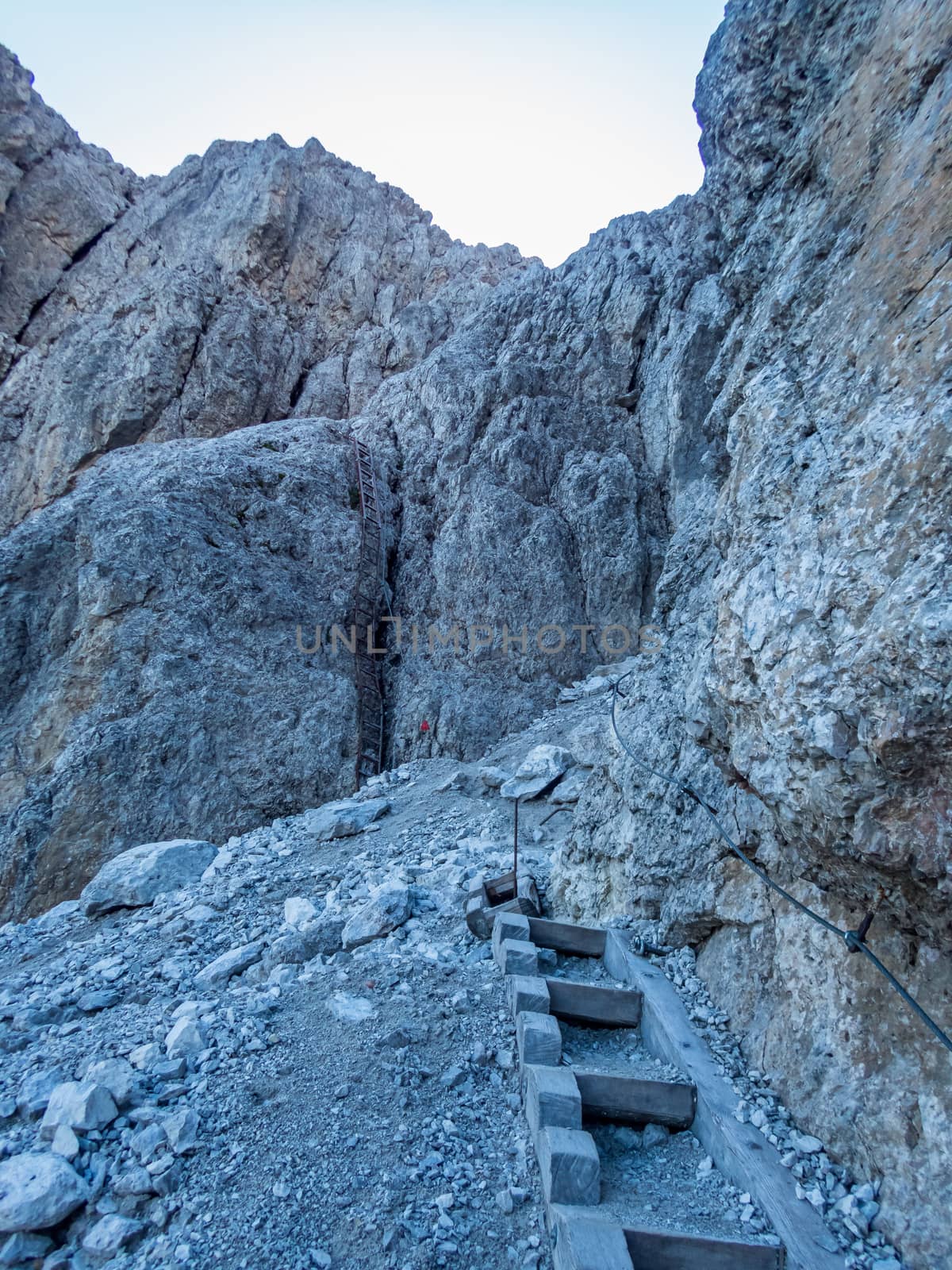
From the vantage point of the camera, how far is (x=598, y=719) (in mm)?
9977

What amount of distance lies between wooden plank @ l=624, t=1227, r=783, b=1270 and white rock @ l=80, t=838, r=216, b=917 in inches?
271

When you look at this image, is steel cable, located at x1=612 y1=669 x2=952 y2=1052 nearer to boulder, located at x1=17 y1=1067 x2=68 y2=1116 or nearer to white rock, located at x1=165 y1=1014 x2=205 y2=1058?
white rock, located at x1=165 y1=1014 x2=205 y2=1058

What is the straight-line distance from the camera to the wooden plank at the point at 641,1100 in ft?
11.6

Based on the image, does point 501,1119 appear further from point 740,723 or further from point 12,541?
point 12,541

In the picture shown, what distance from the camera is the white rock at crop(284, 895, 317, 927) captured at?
6.24 m

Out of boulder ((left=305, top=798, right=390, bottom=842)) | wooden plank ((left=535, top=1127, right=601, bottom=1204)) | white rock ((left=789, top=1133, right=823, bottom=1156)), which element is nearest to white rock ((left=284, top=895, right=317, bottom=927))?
boulder ((left=305, top=798, right=390, bottom=842))

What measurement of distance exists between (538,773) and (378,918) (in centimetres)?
404

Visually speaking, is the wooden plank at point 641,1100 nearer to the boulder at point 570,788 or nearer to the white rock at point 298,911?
the white rock at point 298,911

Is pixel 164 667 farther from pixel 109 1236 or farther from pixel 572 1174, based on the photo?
pixel 572 1174

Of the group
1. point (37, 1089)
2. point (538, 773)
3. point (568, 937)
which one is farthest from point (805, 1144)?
point (538, 773)

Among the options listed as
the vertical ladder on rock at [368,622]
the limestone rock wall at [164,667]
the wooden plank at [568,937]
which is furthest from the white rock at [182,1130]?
the vertical ladder on rock at [368,622]

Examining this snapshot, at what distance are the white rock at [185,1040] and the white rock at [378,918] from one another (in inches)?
57.6

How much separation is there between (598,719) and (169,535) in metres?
9.37

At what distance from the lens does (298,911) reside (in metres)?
6.36
